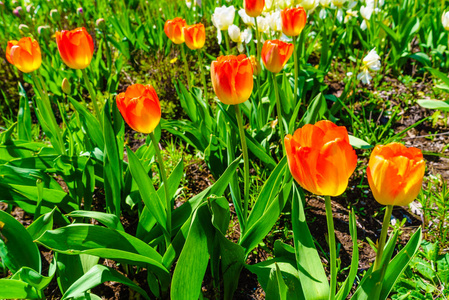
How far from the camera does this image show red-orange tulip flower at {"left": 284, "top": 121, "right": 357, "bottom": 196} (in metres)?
0.76

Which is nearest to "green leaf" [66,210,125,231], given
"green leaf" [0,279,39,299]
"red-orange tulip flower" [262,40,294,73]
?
"green leaf" [0,279,39,299]

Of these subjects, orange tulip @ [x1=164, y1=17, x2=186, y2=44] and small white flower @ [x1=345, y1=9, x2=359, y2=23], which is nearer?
orange tulip @ [x1=164, y1=17, x2=186, y2=44]

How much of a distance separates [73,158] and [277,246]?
3.26 feet

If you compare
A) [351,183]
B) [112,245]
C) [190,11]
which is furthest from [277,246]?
Result: [190,11]

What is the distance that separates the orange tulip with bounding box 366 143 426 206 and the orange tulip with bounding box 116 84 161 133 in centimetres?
61

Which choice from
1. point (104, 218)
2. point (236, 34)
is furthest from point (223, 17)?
point (104, 218)

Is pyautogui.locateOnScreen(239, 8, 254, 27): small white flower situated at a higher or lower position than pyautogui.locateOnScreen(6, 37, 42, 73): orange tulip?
lower

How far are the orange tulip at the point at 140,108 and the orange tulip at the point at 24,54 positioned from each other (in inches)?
29.3

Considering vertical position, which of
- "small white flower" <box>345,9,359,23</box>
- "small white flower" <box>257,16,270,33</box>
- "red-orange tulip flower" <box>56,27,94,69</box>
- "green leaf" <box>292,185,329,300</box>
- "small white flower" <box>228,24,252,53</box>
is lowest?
"green leaf" <box>292,185,329,300</box>

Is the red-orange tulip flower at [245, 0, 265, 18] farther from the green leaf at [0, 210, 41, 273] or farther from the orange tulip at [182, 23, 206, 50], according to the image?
the green leaf at [0, 210, 41, 273]

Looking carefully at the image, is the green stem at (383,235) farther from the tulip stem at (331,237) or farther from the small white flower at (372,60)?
the small white flower at (372,60)

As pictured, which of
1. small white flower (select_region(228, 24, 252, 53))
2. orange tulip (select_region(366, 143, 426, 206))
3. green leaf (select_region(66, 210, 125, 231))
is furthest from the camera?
small white flower (select_region(228, 24, 252, 53))

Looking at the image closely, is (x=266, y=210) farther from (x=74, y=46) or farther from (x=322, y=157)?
(x=74, y=46)

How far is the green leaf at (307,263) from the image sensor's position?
1.05 metres
